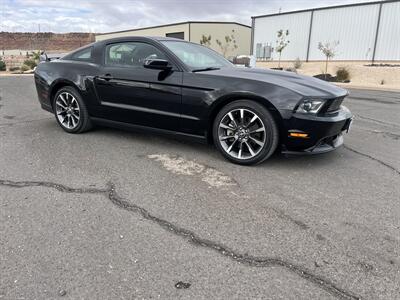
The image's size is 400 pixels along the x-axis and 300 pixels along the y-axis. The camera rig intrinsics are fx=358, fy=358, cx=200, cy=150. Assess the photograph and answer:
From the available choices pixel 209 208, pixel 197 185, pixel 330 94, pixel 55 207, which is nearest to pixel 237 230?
pixel 209 208

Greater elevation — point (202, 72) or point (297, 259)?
point (202, 72)

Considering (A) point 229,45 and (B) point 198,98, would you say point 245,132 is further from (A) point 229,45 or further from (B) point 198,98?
(A) point 229,45

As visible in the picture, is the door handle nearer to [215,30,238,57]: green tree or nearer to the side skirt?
the side skirt

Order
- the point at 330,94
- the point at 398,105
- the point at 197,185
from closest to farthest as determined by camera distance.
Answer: the point at 197,185, the point at 330,94, the point at 398,105

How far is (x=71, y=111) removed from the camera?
549 centimetres

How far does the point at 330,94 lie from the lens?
3947 millimetres

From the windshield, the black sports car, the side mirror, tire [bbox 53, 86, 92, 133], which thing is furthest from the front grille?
tire [bbox 53, 86, 92, 133]

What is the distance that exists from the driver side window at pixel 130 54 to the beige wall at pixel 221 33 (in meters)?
38.0

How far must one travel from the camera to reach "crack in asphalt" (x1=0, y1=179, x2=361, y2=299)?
7.09 feet

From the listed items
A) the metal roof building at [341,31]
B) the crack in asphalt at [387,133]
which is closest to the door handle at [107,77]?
the crack in asphalt at [387,133]

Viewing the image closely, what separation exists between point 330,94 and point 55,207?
303 centimetres

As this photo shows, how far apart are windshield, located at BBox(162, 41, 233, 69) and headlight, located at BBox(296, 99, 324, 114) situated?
146 cm

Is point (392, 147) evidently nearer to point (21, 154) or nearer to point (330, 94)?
point (330, 94)

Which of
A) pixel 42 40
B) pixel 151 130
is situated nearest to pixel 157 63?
pixel 151 130
